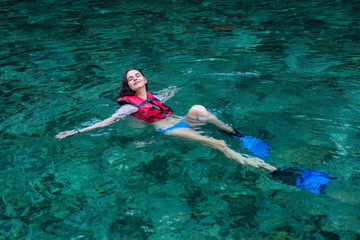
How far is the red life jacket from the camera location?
4875mm

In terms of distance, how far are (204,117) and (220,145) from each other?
690mm

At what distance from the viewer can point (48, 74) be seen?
7.29 m

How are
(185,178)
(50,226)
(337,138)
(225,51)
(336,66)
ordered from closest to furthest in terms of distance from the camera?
(50,226) < (185,178) < (337,138) < (336,66) < (225,51)

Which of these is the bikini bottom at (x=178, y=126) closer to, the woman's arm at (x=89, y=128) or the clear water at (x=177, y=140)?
the clear water at (x=177, y=140)

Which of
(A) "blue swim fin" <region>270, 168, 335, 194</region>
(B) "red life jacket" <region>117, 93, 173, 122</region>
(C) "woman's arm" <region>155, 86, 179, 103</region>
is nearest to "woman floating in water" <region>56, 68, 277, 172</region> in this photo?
(B) "red life jacket" <region>117, 93, 173, 122</region>

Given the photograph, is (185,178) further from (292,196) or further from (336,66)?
(336,66)

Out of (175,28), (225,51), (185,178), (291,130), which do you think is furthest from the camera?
(175,28)

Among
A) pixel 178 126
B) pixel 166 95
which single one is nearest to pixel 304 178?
pixel 178 126

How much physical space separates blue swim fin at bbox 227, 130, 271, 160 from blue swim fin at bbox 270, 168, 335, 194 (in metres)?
0.39

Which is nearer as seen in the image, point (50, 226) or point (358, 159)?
point (50, 226)

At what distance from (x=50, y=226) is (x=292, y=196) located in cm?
234

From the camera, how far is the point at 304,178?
11.6 feet

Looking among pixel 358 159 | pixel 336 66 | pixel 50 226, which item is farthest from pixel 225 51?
pixel 50 226

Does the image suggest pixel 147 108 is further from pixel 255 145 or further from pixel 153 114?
pixel 255 145
